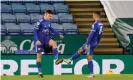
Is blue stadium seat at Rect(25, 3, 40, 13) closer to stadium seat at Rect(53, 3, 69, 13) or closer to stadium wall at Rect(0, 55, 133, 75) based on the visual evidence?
stadium seat at Rect(53, 3, 69, 13)

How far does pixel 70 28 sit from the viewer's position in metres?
22.7

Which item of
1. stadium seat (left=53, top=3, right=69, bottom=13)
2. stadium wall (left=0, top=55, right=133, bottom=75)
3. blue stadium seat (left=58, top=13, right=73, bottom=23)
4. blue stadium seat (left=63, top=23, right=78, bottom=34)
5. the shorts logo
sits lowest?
stadium wall (left=0, top=55, right=133, bottom=75)

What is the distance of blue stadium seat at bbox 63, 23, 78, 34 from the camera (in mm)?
22484

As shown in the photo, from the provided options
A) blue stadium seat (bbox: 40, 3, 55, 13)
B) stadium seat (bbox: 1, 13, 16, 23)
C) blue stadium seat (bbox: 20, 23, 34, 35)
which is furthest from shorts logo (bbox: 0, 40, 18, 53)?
blue stadium seat (bbox: 40, 3, 55, 13)

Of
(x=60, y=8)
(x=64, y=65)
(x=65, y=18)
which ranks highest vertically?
(x=60, y=8)

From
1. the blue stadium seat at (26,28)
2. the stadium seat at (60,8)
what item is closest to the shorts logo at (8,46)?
the blue stadium seat at (26,28)

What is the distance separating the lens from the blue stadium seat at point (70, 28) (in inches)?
885

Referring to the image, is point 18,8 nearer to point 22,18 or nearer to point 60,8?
point 22,18

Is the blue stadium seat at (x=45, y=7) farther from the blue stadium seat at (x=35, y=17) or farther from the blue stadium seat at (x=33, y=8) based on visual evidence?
the blue stadium seat at (x=35, y=17)

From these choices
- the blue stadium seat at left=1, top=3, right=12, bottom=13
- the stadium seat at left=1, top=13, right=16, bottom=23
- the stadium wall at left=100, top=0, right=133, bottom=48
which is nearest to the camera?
the stadium wall at left=100, top=0, right=133, bottom=48

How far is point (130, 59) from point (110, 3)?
5631 millimetres

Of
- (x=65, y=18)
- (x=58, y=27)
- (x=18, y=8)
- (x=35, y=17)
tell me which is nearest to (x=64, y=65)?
(x=58, y=27)

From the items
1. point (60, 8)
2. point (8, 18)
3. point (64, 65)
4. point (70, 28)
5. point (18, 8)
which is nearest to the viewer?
point (64, 65)

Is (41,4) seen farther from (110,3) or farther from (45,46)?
(45,46)
